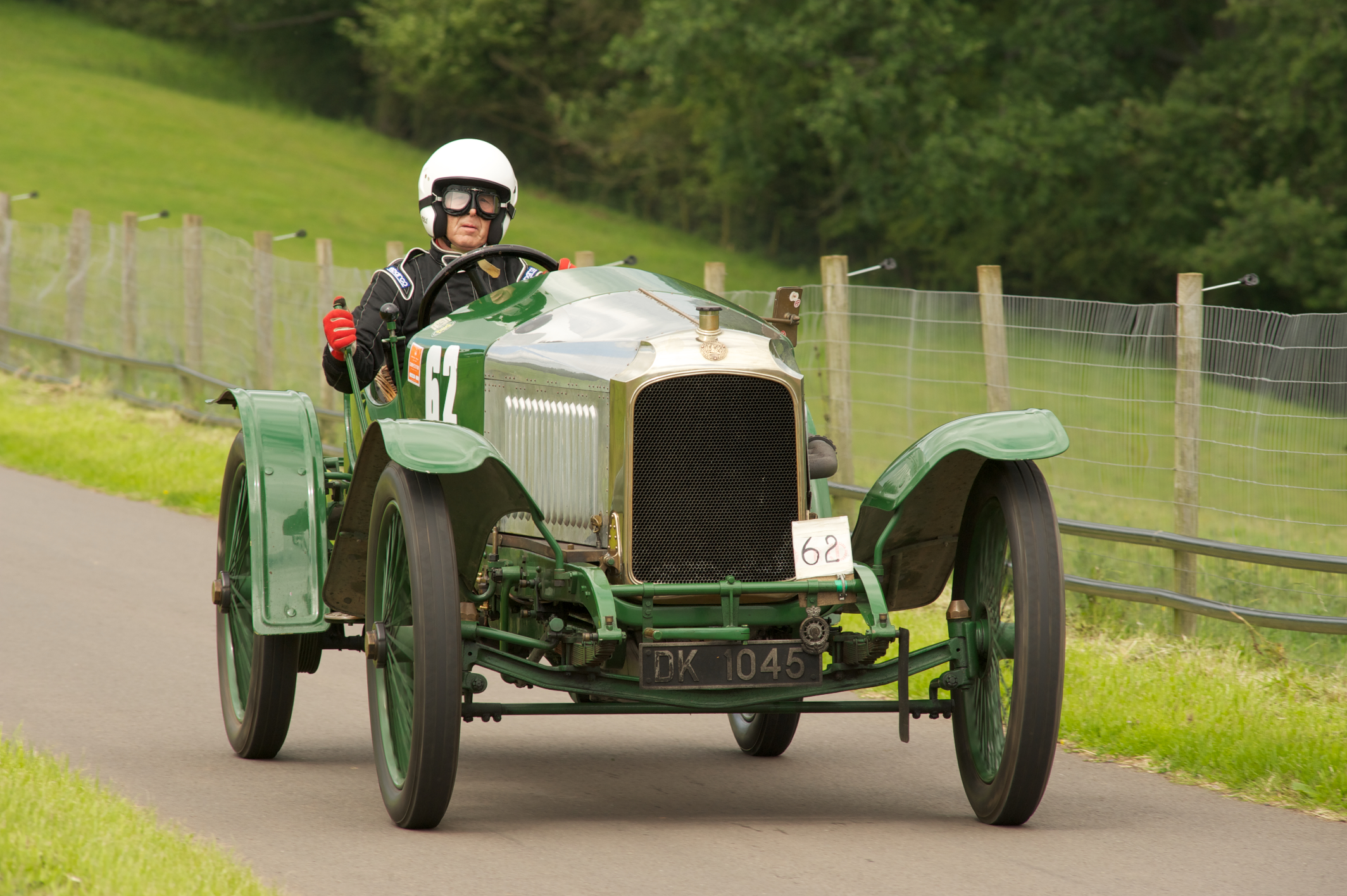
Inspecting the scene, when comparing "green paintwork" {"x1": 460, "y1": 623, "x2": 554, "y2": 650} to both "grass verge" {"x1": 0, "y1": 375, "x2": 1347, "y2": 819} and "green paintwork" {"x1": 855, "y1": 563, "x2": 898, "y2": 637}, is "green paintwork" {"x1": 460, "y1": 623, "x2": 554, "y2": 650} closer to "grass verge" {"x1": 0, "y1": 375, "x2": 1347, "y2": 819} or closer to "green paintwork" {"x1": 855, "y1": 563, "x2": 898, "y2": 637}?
"green paintwork" {"x1": 855, "y1": 563, "x2": 898, "y2": 637}

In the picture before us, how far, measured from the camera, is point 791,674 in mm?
5152

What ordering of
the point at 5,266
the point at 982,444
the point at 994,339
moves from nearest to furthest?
the point at 982,444 < the point at 994,339 < the point at 5,266

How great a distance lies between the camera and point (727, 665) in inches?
200

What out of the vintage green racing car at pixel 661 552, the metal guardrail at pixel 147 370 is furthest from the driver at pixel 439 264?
the metal guardrail at pixel 147 370

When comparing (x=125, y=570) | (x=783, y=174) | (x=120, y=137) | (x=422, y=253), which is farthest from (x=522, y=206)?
Result: (x=422, y=253)

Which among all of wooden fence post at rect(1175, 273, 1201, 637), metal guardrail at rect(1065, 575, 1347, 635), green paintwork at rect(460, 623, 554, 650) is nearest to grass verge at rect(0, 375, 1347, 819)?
metal guardrail at rect(1065, 575, 1347, 635)

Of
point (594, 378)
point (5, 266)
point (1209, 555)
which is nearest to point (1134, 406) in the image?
point (1209, 555)

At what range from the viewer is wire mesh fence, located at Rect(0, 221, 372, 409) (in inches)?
661

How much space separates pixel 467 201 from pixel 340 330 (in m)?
0.96

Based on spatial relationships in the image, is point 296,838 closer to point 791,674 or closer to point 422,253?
point 791,674

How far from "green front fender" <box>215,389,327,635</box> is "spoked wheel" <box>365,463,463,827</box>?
0.44 meters

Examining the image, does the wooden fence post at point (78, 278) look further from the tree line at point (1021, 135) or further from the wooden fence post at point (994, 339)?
the tree line at point (1021, 135)

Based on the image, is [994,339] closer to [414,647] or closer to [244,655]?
[244,655]

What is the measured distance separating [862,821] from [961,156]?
36.1m
